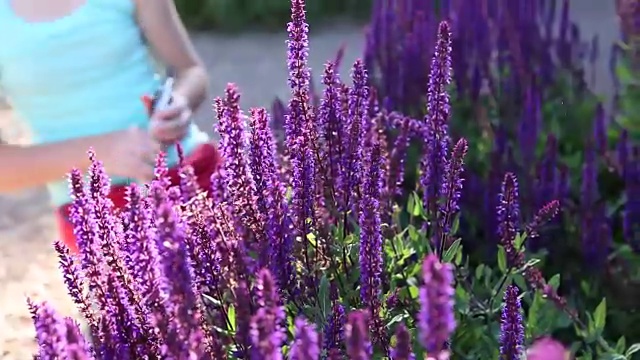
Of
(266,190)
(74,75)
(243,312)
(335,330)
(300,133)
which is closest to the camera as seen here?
(243,312)

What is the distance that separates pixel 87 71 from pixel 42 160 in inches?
11.2

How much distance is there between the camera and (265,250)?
1.37 metres

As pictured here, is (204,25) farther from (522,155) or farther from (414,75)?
(522,155)

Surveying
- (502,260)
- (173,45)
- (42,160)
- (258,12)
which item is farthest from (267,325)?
(258,12)

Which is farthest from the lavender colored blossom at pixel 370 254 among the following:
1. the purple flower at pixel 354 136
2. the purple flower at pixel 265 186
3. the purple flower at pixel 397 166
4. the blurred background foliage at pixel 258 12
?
the blurred background foliage at pixel 258 12

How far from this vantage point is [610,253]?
2.32 metres

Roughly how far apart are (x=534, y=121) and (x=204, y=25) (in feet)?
18.5

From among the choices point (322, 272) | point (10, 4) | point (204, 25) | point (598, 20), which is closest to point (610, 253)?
point (322, 272)

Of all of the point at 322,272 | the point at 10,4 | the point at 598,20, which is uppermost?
the point at 598,20

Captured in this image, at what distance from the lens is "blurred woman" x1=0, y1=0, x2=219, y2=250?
84.1 inches

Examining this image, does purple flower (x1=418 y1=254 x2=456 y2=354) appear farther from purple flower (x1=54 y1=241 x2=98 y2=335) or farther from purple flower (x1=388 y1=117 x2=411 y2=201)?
purple flower (x1=388 y1=117 x2=411 y2=201)

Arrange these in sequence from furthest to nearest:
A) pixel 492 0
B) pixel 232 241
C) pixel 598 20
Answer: pixel 598 20
pixel 492 0
pixel 232 241

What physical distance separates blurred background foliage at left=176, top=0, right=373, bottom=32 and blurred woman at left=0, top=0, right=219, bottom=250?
5.38m

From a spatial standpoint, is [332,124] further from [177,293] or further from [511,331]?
[177,293]
